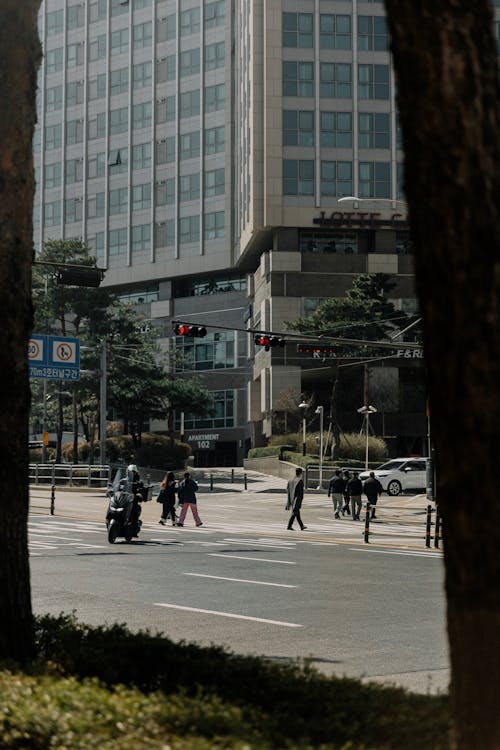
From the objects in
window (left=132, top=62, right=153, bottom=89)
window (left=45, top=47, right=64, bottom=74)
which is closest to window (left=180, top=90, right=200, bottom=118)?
window (left=132, top=62, right=153, bottom=89)

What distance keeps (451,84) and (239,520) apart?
36.9 meters

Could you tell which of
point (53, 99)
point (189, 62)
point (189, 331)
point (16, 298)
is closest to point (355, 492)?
point (189, 331)


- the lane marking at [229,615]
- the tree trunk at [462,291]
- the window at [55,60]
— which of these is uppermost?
the window at [55,60]

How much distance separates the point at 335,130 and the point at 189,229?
21.6m

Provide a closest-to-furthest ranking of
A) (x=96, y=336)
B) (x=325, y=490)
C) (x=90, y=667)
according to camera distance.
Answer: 1. (x=90, y=667)
2. (x=325, y=490)
3. (x=96, y=336)

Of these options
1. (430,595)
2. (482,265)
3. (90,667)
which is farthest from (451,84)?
(430,595)

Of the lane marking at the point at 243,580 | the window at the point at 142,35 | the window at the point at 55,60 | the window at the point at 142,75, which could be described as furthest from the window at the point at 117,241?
the lane marking at the point at 243,580

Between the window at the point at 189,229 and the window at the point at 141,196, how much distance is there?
4.42 m

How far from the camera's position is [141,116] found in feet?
345

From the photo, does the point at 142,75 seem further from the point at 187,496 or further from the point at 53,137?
the point at 187,496

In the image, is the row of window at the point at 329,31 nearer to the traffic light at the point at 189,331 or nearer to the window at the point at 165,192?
the window at the point at 165,192

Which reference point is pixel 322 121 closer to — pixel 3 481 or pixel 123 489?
pixel 123 489

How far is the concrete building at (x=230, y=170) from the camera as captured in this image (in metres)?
81.9

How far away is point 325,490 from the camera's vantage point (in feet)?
189
